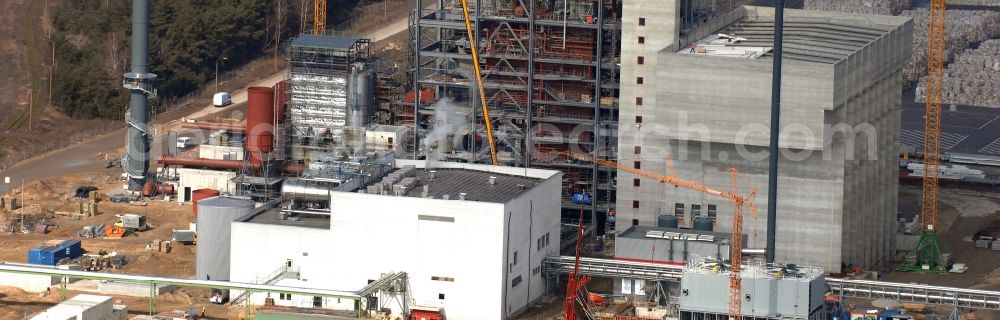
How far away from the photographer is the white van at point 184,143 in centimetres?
16788

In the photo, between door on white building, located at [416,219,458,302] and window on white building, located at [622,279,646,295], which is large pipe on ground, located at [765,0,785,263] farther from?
door on white building, located at [416,219,458,302]

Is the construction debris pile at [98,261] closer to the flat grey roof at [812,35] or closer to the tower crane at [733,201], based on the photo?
the tower crane at [733,201]

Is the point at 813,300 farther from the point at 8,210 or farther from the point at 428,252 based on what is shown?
the point at 8,210

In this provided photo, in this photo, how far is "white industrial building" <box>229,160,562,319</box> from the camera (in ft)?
398

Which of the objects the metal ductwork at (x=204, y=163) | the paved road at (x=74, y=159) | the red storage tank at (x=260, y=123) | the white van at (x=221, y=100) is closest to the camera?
the red storage tank at (x=260, y=123)

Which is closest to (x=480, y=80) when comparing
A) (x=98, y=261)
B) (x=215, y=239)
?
(x=215, y=239)

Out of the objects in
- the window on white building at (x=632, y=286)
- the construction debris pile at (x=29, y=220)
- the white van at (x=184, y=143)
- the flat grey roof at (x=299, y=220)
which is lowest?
the window on white building at (x=632, y=286)

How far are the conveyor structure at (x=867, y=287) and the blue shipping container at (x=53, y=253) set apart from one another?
1058 inches

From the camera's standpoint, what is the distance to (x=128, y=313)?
12319cm

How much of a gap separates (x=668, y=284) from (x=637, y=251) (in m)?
4.32

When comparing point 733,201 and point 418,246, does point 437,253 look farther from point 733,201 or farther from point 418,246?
point 733,201

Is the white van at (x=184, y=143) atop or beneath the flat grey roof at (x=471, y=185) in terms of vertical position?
atop

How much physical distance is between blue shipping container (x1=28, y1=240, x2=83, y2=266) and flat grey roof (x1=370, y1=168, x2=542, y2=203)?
1962cm

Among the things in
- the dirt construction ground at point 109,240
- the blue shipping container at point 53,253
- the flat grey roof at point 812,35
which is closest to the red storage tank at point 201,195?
the dirt construction ground at point 109,240
